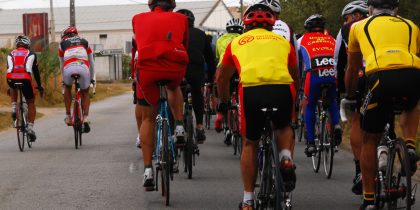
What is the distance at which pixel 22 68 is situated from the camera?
46.5 ft

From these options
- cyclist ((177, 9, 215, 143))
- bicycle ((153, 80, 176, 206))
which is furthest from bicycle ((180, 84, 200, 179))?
bicycle ((153, 80, 176, 206))

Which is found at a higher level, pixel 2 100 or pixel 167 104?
pixel 167 104

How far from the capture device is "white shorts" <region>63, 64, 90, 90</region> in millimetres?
14180

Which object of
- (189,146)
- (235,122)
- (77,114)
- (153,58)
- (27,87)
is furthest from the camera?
(27,87)

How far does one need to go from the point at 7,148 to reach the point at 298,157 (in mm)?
5195

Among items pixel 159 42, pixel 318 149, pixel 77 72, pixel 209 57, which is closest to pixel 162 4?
pixel 159 42

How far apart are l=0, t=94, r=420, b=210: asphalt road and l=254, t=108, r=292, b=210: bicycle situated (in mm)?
1506

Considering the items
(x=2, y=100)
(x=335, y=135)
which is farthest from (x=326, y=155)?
(x=2, y=100)

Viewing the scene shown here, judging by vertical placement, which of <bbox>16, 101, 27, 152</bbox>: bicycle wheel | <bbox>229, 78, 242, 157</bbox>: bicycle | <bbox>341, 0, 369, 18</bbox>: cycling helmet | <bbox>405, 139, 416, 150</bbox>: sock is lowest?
<bbox>16, 101, 27, 152</bbox>: bicycle wheel

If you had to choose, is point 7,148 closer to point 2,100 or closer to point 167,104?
point 167,104

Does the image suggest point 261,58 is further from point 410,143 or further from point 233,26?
point 233,26

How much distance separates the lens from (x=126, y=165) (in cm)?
1141

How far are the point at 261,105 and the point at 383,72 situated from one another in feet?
3.00

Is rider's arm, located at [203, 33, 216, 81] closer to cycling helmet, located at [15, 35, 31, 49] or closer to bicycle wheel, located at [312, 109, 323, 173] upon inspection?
bicycle wheel, located at [312, 109, 323, 173]
